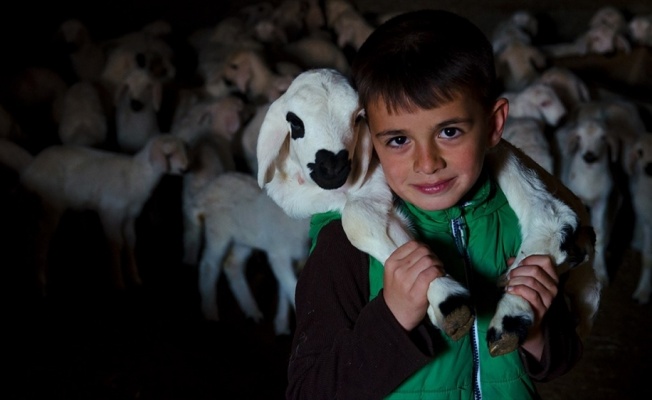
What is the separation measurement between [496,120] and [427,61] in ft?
0.86

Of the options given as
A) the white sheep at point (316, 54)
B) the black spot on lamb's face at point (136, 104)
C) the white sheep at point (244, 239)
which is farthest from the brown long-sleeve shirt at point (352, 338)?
the white sheep at point (316, 54)

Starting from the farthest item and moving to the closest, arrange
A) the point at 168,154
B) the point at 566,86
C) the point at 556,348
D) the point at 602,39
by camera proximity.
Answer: the point at 602,39 < the point at 566,86 < the point at 168,154 < the point at 556,348

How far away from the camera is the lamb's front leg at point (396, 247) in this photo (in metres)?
1.49

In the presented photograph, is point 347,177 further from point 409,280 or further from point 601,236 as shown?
point 601,236

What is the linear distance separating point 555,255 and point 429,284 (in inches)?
13.7

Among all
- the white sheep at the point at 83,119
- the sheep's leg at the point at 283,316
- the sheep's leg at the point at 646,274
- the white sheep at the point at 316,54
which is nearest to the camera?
the sheep's leg at the point at 283,316

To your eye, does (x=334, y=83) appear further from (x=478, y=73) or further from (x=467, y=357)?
(x=467, y=357)

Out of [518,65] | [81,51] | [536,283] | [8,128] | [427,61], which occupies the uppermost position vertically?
[427,61]

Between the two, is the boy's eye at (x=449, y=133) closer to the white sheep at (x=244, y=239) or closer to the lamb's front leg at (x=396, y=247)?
the lamb's front leg at (x=396, y=247)

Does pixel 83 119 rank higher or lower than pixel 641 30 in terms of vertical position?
higher

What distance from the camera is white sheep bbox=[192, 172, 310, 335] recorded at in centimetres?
471

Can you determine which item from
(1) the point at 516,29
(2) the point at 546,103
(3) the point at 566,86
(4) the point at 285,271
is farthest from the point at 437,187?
(1) the point at 516,29

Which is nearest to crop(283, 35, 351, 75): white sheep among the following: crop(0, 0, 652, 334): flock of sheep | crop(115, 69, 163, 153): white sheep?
crop(0, 0, 652, 334): flock of sheep

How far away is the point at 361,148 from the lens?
1856 mm
